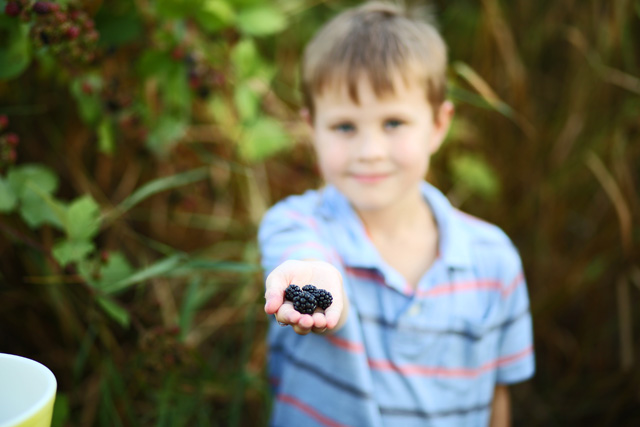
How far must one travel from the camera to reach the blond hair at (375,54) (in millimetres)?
1519

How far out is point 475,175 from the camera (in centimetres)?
247

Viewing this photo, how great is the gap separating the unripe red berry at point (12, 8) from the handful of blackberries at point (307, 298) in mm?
1024

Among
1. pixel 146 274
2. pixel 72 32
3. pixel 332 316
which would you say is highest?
pixel 72 32

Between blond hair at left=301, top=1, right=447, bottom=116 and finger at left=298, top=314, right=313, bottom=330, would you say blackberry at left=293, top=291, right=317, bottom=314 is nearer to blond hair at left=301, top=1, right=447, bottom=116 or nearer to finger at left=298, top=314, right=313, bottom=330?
finger at left=298, top=314, right=313, bottom=330

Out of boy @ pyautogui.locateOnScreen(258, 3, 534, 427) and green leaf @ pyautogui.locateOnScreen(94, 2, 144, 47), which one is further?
green leaf @ pyautogui.locateOnScreen(94, 2, 144, 47)

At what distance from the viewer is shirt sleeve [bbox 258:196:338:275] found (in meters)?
1.41

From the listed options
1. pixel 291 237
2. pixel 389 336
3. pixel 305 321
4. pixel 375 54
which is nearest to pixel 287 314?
pixel 305 321

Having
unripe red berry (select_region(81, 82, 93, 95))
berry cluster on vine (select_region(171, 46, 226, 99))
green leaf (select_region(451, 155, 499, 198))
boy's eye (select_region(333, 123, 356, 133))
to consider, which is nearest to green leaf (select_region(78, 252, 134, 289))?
unripe red berry (select_region(81, 82, 93, 95))

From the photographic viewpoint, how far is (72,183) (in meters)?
2.26

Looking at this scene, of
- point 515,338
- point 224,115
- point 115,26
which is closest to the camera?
point 515,338

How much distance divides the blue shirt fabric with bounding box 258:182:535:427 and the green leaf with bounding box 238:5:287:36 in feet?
1.98

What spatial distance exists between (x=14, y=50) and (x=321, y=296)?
115 centimetres

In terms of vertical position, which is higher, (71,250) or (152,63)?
(152,63)

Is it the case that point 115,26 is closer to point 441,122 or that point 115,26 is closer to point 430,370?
point 441,122
